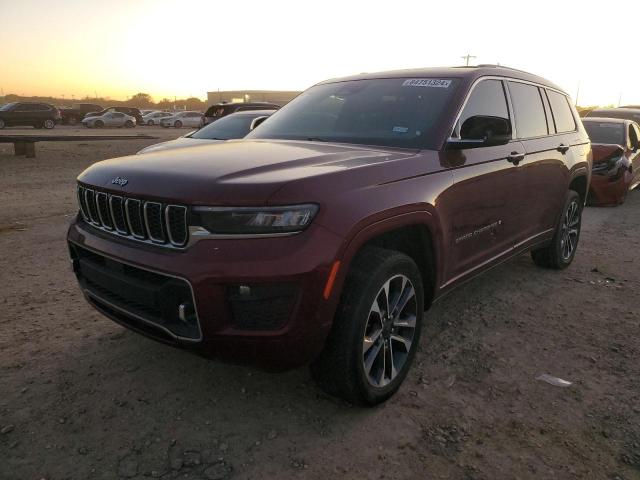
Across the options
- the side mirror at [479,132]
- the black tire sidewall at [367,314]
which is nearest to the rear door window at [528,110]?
the side mirror at [479,132]

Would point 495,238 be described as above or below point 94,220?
below

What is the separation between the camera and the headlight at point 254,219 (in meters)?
2.28

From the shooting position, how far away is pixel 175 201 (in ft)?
7.75

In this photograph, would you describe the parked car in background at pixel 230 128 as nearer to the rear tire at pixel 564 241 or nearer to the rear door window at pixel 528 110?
the rear door window at pixel 528 110

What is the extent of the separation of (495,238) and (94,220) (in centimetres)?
274

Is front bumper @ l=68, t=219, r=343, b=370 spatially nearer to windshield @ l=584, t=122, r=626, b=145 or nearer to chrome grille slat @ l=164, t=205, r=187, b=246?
chrome grille slat @ l=164, t=205, r=187, b=246

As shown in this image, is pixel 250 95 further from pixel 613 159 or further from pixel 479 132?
pixel 479 132

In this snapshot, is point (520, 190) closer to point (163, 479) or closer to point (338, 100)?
point (338, 100)

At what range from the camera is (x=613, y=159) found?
358 inches

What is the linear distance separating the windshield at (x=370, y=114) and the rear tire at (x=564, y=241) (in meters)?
2.39

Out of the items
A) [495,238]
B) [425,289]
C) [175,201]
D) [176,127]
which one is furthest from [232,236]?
[176,127]

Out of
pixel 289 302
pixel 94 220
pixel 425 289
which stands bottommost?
pixel 425 289

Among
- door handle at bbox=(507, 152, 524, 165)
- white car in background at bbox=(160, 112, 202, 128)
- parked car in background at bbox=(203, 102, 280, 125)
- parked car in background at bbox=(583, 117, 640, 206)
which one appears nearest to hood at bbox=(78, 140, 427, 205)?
door handle at bbox=(507, 152, 524, 165)

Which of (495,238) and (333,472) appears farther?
(495,238)
